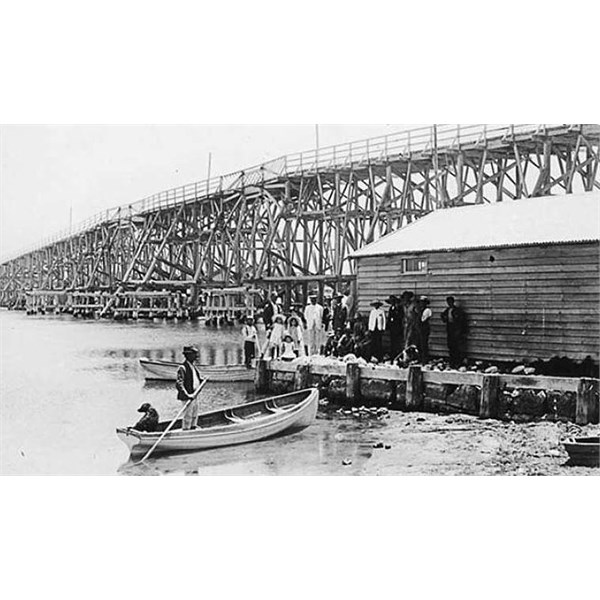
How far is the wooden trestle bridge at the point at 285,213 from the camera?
1648cm

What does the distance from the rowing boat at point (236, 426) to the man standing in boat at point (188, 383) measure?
0.22 metres

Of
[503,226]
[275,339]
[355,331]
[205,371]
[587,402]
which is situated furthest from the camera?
[275,339]

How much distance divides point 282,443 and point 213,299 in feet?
42.1

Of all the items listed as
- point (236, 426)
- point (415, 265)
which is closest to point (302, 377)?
point (415, 265)

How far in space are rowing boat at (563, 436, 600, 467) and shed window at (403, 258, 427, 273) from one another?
19.5 ft

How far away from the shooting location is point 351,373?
615 inches

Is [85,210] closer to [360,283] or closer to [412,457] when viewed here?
[360,283]

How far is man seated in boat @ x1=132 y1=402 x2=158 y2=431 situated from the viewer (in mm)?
12211

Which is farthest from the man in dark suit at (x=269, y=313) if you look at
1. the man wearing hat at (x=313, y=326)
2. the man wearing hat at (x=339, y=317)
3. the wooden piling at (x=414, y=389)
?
the wooden piling at (x=414, y=389)

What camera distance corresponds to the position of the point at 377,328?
1688 cm

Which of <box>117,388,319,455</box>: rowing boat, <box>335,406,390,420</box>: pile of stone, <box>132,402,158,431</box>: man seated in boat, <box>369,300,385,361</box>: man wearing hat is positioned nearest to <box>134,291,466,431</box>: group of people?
<box>369,300,385,361</box>: man wearing hat

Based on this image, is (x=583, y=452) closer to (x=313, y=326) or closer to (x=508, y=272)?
(x=508, y=272)

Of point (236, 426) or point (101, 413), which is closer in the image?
point (236, 426)

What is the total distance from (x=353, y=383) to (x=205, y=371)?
3613 mm
